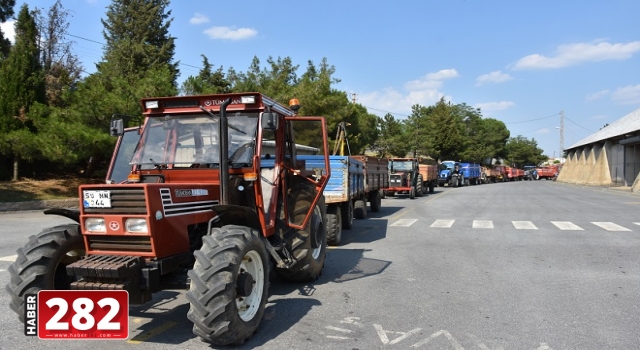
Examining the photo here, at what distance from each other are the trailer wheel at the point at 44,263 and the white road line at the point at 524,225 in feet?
38.8

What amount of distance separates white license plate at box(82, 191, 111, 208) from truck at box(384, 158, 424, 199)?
21837mm

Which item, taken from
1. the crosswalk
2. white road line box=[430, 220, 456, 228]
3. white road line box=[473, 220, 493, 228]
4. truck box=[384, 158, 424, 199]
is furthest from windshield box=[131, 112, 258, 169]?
truck box=[384, 158, 424, 199]

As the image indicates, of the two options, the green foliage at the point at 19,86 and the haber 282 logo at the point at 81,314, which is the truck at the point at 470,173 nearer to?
the green foliage at the point at 19,86

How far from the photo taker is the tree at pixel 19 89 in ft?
63.2

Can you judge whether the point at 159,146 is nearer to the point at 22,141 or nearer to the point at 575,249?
the point at 575,249

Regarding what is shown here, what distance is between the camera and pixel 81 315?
388 centimetres

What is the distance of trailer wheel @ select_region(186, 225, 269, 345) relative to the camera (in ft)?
13.4

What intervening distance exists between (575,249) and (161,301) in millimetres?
8438

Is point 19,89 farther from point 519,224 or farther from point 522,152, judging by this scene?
point 522,152

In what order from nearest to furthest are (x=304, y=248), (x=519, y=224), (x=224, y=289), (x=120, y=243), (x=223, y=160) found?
(x=224, y=289) < (x=120, y=243) < (x=223, y=160) < (x=304, y=248) < (x=519, y=224)

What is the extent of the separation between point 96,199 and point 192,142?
1.45m

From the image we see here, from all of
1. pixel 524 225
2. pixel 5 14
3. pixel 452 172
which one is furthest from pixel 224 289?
pixel 452 172

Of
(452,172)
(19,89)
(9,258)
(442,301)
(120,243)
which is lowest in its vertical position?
(442,301)

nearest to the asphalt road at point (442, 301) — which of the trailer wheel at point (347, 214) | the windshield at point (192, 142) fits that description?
the trailer wheel at point (347, 214)
